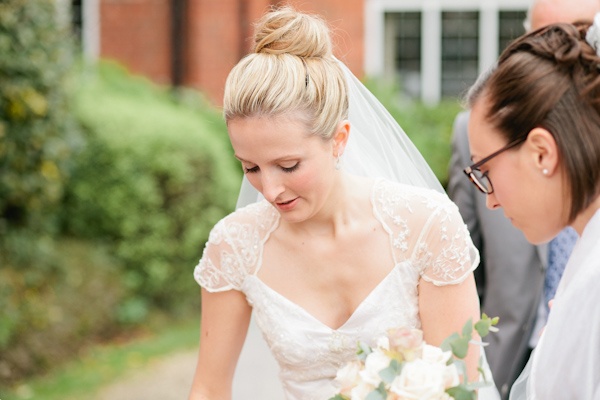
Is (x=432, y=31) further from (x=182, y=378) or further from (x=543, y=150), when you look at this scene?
(x=543, y=150)

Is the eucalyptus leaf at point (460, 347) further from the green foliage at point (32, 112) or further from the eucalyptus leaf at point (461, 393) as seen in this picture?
the green foliage at point (32, 112)

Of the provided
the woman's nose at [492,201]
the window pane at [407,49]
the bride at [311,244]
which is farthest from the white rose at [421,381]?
the window pane at [407,49]

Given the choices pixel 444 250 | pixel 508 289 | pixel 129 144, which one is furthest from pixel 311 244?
pixel 129 144

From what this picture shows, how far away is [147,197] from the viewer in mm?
6695

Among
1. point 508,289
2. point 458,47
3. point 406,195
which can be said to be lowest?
point 508,289

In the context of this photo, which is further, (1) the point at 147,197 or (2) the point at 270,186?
(1) the point at 147,197

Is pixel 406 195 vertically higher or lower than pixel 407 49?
lower

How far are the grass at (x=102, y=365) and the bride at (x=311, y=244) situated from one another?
3.05m

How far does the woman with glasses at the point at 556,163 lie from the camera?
65.4 inches

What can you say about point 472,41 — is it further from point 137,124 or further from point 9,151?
point 9,151

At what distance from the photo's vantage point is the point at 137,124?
6918 mm

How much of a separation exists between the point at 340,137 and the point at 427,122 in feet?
24.1

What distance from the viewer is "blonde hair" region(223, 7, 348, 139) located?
2.32 meters

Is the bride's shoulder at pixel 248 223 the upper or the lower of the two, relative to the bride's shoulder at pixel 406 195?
lower
